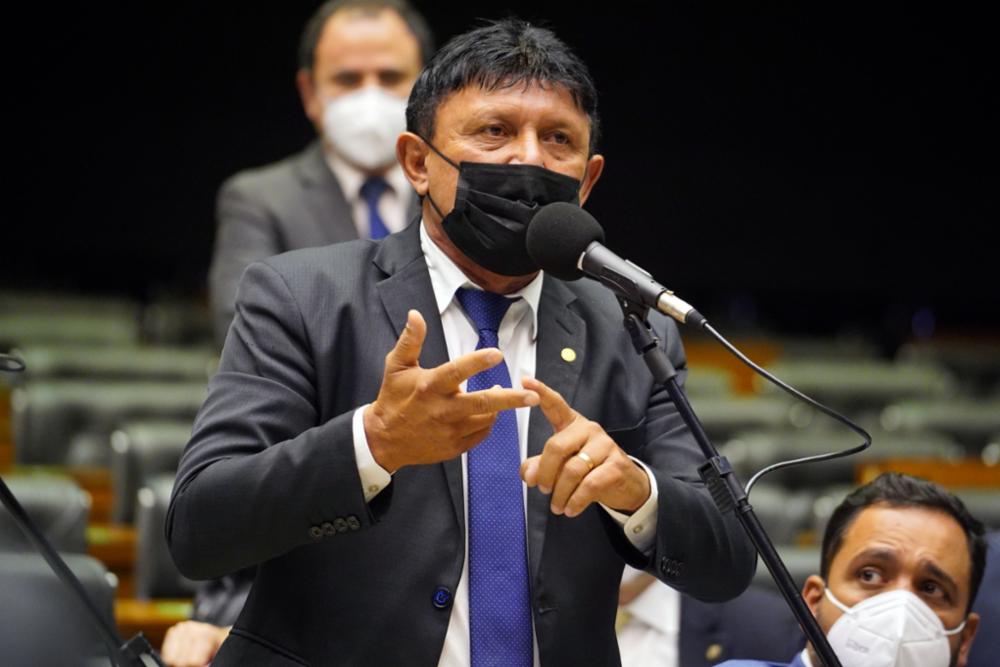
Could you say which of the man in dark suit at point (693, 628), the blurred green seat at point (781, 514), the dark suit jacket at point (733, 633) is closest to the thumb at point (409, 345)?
the man in dark suit at point (693, 628)

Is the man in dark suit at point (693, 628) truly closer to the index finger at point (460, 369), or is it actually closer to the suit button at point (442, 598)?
the suit button at point (442, 598)

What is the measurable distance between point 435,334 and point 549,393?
31cm

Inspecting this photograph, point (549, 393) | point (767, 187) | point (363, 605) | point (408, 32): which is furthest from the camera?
point (767, 187)

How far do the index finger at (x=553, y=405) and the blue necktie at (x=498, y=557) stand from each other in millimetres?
164

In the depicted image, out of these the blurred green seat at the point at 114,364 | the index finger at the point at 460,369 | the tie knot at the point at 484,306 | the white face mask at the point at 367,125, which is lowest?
the blurred green seat at the point at 114,364

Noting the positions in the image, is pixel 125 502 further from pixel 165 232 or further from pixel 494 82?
pixel 165 232

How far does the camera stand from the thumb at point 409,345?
1556mm

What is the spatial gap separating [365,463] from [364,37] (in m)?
1.73

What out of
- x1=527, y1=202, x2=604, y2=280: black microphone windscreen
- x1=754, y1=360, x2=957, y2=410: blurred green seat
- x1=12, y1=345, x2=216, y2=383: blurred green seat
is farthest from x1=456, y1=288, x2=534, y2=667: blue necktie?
x1=754, y1=360, x2=957, y2=410: blurred green seat

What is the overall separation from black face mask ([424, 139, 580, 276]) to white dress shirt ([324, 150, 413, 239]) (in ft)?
4.33

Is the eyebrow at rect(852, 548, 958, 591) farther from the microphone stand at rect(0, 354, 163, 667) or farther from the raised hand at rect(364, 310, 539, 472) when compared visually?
the microphone stand at rect(0, 354, 163, 667)

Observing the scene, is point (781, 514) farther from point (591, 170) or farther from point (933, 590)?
point (591, 170)

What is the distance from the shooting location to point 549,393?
5.30 feet

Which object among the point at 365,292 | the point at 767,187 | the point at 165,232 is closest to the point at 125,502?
the point at 365,292
